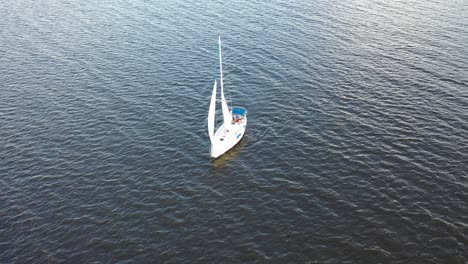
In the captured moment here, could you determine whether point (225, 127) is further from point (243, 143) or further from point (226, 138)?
point (243, 143)

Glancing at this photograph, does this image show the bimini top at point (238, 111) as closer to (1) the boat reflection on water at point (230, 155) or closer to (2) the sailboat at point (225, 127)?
(2) the sailboat at point (225, 127)

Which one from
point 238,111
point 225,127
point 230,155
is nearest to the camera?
point 230,155

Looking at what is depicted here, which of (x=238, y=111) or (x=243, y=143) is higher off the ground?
(x=238, y=111)

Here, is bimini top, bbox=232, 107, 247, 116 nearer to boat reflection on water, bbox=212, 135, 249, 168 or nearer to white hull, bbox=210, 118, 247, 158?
white hull, bbox=210, 118, 247, 158

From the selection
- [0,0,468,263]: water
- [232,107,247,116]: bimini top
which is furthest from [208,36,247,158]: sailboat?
[0,0,468,263]: water

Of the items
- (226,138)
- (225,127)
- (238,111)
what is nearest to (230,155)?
(226,138)

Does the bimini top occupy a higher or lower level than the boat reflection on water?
higher

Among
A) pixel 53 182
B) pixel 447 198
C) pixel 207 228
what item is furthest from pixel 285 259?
pixel 53 182

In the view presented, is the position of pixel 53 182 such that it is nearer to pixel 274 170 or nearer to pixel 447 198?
pixel 274 170
